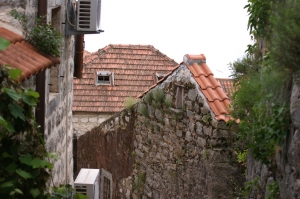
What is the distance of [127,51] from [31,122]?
14811 mm

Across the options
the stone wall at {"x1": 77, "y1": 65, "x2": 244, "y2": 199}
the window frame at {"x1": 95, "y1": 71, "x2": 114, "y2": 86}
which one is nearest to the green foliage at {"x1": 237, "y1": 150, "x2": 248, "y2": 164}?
the stone wall at {"x1": 77, "y1": 65, "x2": 244, "y2": 199}

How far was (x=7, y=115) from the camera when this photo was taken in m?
3.81

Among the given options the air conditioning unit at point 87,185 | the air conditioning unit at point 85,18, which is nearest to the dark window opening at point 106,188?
the air conditioning unit at point 87,185

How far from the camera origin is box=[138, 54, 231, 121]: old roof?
7.64 m

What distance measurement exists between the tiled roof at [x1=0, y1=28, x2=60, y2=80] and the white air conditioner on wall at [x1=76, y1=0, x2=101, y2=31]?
65.3 inches

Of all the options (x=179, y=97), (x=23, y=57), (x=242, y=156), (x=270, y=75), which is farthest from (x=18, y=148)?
(x=179, y=97)

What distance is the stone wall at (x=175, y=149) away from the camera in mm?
7656

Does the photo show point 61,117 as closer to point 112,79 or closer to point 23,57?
point 23,57

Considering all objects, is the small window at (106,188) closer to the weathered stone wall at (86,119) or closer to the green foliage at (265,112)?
the green foliage at (265,112)

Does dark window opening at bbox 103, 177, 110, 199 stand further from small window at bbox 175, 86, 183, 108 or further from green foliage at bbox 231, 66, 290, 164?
green foliage at bbox 231, 66, 290, 164

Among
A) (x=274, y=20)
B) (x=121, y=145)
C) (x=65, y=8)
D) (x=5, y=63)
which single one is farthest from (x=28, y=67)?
(x=121, y=145)

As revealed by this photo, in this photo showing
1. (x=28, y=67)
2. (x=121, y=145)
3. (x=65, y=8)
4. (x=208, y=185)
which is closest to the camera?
(x=28, y=67)

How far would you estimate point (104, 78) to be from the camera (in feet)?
59.7

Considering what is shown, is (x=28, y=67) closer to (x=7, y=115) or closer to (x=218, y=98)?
(x=7, y=115)
